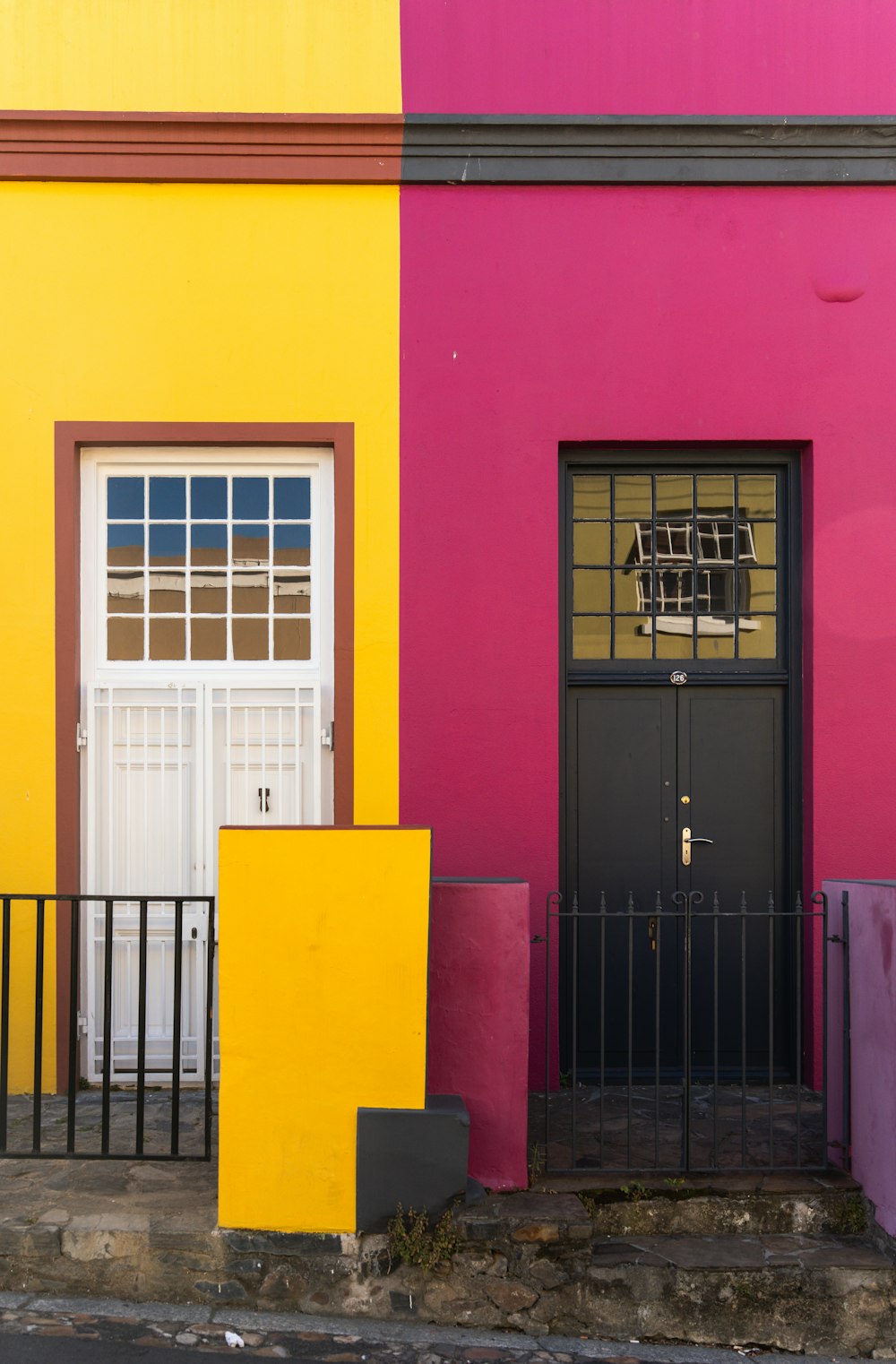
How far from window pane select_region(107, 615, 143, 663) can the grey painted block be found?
307 centimetres

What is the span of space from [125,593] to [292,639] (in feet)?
3.23

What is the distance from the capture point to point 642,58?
6062mm

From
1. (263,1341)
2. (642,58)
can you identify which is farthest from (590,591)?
(263,1341)

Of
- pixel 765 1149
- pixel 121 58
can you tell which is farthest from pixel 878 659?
pixel 121 58

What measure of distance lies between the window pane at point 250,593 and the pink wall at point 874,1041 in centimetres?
343

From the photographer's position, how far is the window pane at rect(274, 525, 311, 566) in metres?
6.29

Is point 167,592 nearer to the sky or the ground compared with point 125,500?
nearer to the ground

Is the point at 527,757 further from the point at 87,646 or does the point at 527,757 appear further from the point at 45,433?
the point at 45,433

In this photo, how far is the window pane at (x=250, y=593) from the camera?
20.7ft

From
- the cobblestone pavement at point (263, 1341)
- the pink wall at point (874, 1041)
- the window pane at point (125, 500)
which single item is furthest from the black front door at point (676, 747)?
the window pane at point (125, 500)

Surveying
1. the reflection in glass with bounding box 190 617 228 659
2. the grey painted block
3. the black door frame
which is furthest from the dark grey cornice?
the grey painted block

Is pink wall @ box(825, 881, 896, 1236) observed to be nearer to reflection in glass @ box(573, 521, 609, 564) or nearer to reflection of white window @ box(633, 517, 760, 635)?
reflection of white window @ box(633, 517, 760, 635)

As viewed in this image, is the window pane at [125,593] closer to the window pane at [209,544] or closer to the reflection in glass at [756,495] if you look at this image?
the window pane at [209,544]

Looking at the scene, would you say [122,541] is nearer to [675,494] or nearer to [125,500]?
[125,500]
